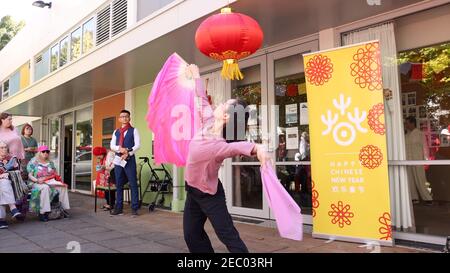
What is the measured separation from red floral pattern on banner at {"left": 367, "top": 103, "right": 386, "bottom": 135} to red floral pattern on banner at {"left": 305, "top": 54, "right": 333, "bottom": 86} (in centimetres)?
70

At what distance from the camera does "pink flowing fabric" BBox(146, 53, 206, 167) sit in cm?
358

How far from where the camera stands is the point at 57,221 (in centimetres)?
670

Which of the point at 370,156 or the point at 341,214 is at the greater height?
the point at 370,156

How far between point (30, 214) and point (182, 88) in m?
5.42

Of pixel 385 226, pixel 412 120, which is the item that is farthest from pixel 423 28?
pixel 385 226

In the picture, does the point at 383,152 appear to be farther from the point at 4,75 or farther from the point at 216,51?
the point at 4,75

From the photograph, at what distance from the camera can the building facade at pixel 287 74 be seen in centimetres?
485

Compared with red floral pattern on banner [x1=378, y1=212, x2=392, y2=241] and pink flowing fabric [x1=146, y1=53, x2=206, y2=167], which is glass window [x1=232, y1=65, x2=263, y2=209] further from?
pink flowing fabric [x1=146, y1=53, x2=206, y2=167]

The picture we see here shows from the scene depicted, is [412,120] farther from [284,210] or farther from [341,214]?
[284,210]

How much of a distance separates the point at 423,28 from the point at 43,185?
20.0 feet

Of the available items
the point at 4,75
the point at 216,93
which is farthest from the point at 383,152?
the point at 4,75

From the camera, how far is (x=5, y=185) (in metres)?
6.19

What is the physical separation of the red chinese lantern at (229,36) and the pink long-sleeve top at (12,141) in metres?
4.30

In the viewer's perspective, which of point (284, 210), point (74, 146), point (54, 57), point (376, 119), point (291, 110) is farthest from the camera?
point (74, 146)
